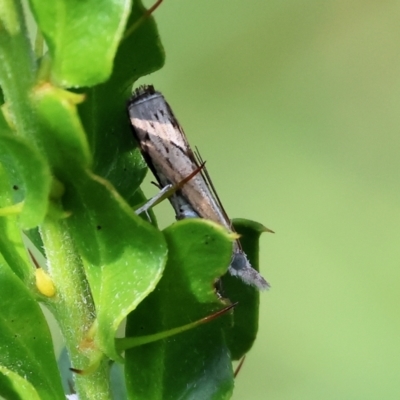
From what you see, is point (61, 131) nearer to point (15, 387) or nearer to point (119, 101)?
point (119, 101)

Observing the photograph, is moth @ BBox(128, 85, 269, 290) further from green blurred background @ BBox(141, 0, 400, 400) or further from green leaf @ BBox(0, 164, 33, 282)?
green blurred background @ BBox(141, 0, 400, 400)

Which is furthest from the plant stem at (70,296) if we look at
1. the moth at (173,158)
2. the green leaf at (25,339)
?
the moth at (173,158)

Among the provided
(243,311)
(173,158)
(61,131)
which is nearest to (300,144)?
(173,158)

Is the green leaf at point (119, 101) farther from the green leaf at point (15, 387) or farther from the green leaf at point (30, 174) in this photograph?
the green leaf at point (15, 387)

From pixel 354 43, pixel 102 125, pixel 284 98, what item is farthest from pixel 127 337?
pixel 354 43

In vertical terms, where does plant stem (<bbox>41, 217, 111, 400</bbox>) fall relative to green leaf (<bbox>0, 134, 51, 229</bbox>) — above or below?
below

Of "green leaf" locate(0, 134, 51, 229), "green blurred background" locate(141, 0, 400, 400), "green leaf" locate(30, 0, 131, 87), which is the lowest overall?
"green blurred background" locate(141, 0, 400, 400)

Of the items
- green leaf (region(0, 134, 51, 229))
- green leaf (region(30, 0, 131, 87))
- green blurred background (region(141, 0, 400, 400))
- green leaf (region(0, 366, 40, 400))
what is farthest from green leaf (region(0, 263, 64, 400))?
green blurred background (region(141, 0, 400, 400))
